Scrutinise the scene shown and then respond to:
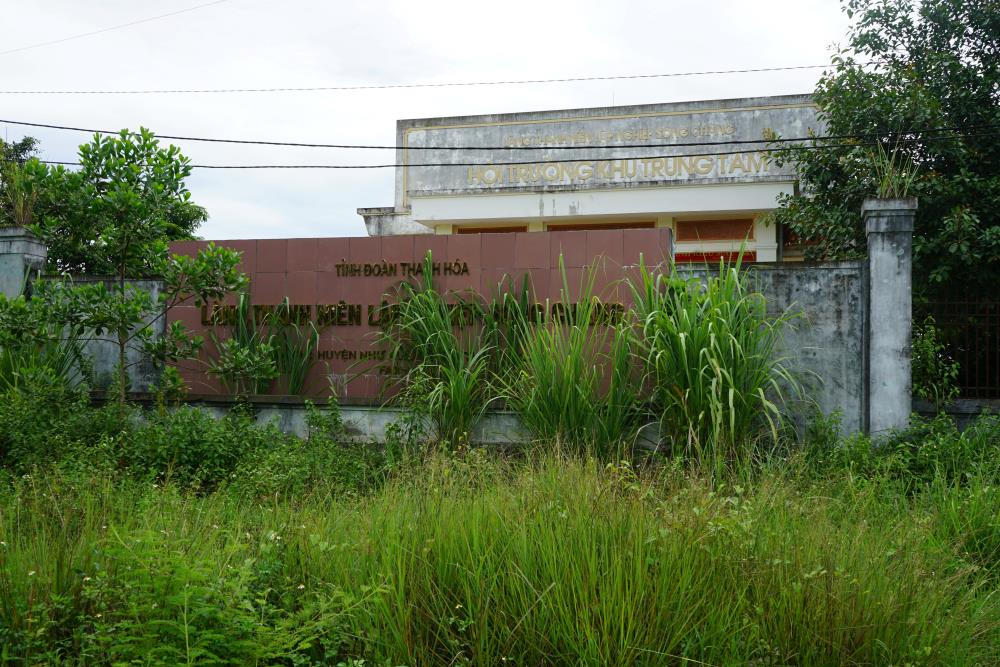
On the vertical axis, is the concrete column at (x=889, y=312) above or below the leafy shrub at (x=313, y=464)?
above

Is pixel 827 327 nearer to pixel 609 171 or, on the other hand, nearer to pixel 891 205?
pixel 891 205

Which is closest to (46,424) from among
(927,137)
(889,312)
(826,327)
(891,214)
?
(826,327)

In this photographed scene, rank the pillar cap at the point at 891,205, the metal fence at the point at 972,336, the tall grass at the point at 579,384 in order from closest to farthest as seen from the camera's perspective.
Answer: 1. the tall grass at the point at 579,384
2. the pillar cap at the point at 891,205
3. the metal fence at the point at 972,336

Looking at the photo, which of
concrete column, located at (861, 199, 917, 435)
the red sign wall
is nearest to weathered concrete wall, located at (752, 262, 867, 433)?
concrete column, located at (861, 199, 917, 435)

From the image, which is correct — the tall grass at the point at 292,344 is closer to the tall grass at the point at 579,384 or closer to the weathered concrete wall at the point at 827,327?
the tall grass at the point at 579,384

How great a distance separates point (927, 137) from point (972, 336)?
141 inches

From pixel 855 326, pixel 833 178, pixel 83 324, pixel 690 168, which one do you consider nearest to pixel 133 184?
pixel 83 324

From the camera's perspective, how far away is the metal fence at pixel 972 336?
934 cm

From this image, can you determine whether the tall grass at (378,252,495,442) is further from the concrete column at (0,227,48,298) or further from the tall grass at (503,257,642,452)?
the concrete column at (0,227,48,298)

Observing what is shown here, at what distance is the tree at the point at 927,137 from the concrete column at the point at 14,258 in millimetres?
9835

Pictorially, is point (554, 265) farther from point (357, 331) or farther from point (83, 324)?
point (83, 324)

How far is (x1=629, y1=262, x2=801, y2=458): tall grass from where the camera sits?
7.05 meters

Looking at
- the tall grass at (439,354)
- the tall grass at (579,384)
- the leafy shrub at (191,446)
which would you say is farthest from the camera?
the tall grass at (439,354)

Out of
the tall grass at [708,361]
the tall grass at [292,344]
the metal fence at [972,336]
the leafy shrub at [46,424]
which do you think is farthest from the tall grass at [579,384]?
the metal fence at [972,336]
